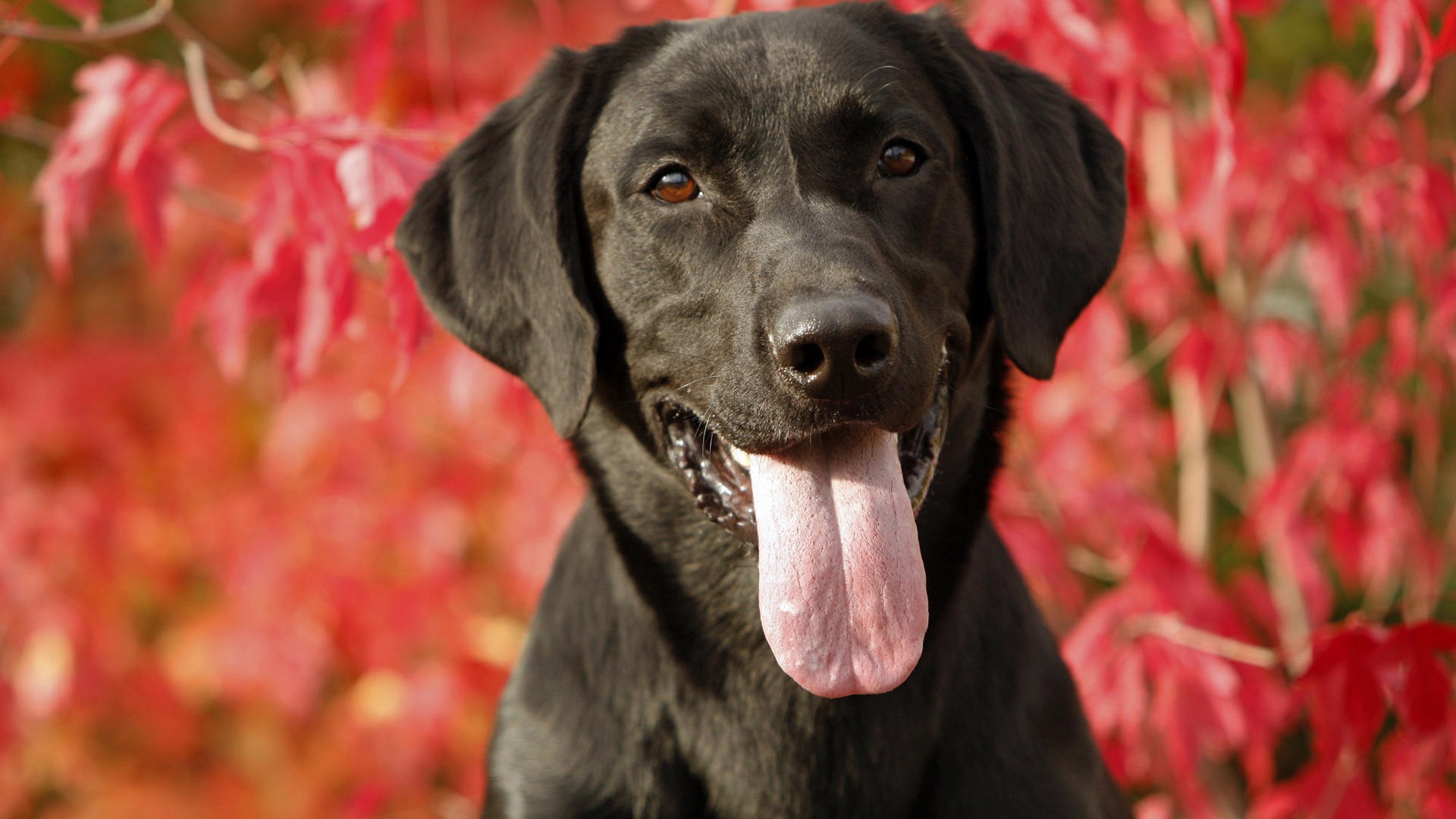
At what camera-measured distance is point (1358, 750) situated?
2695 mm

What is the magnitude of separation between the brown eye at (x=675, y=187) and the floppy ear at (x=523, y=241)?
0.18 metres

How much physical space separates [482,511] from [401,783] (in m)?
0.87

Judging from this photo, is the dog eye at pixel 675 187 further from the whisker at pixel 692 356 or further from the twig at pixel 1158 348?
the twig at pixel 1158 348

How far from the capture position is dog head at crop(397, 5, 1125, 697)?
6.61 feet

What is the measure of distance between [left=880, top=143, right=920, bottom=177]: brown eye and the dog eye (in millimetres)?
307

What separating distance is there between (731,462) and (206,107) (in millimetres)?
1243

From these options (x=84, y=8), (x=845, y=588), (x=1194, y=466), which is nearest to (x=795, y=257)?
(x=845, y=588)

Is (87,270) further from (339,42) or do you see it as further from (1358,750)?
(1358,750)

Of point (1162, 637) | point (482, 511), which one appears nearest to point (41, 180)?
point (482, 511)

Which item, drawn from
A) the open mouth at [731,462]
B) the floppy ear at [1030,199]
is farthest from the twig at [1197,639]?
the open mouth at [731,462]

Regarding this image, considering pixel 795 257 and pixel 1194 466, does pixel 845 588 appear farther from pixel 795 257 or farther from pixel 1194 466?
pixel 1194 466

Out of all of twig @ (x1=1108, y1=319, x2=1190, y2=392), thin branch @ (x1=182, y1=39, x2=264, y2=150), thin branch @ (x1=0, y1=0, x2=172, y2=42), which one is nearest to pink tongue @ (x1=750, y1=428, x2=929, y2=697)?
thin branch @ (x1=182, y1=39, x2=264, y2=150)

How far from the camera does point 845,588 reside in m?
2.01

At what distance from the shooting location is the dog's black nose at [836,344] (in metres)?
1.91
